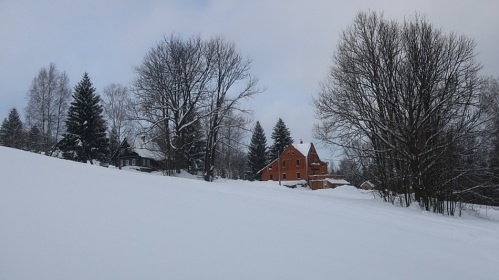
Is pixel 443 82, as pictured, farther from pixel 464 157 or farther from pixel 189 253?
pixel 189 253

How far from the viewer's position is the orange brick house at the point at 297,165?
2186 inches

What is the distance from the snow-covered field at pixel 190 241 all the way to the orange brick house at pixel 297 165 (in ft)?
157

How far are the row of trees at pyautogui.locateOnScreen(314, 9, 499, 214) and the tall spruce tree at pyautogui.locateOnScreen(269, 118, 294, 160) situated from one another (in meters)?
43.8

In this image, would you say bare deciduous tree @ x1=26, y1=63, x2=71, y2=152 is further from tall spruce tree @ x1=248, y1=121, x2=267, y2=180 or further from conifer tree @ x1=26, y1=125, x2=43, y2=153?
tall spruce tree @ x1=248, y1=121, x2=267, y2=180

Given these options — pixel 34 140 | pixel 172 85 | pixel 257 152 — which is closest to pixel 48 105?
pixel 34 140

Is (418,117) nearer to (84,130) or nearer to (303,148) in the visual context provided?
(84,130)

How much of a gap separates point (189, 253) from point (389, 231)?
420 centimetres

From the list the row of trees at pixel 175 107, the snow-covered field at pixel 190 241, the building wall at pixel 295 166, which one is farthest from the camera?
the building wall at pixel 295 166

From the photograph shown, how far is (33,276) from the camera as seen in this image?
2.88 metres

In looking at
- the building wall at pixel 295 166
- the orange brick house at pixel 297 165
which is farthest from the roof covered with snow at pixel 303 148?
the building wall at pixel 295 166

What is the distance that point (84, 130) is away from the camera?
36.2 metres

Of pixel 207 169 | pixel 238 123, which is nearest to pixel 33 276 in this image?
pixel 207 169

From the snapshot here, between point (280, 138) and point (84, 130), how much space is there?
1348 inches

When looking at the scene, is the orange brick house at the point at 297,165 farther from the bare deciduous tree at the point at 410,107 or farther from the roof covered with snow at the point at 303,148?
the bare deciduous tree at the point at 410,107
